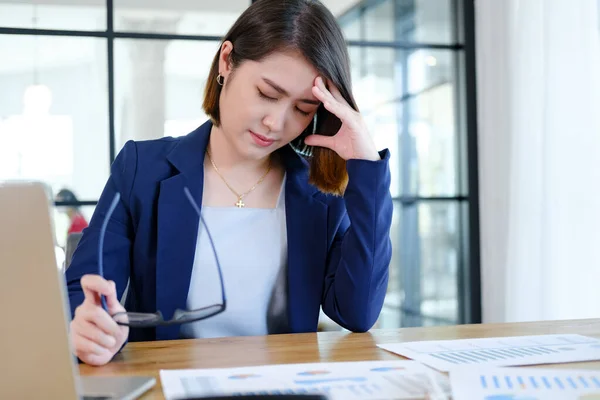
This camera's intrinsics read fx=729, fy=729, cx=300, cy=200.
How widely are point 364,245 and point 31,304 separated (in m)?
0.87

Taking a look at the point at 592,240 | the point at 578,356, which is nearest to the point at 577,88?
the point at 592,240

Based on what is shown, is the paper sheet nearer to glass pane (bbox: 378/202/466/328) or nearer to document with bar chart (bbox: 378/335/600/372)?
document with bar chart (bbox: 378/335/600/372)

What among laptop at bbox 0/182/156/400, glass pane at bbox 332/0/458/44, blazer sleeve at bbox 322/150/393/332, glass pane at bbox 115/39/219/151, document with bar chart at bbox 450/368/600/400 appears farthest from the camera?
glass pane at bbox 332/0/458/44

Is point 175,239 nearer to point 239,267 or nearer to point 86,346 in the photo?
point 239,267

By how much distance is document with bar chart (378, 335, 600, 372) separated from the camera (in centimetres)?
108

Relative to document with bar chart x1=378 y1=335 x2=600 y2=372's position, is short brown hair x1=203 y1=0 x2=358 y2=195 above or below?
above

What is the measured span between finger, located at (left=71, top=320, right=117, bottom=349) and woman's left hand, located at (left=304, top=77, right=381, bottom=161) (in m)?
0.65

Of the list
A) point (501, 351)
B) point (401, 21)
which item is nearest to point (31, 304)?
point (501, 351)

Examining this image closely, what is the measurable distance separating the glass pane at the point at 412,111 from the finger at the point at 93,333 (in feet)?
8.79

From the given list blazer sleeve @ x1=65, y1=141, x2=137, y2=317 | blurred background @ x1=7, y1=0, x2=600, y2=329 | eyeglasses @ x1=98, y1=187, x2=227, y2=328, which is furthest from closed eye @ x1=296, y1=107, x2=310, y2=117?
blurred background @ x1=7, y1=0, x2=600, y2=329

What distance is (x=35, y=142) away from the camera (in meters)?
3.22

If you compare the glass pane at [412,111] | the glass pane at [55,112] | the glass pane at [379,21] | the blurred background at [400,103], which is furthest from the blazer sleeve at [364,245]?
the glass pane at [379,21]

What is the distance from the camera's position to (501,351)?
1164mm

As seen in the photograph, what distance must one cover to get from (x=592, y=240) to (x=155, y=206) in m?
2.04
